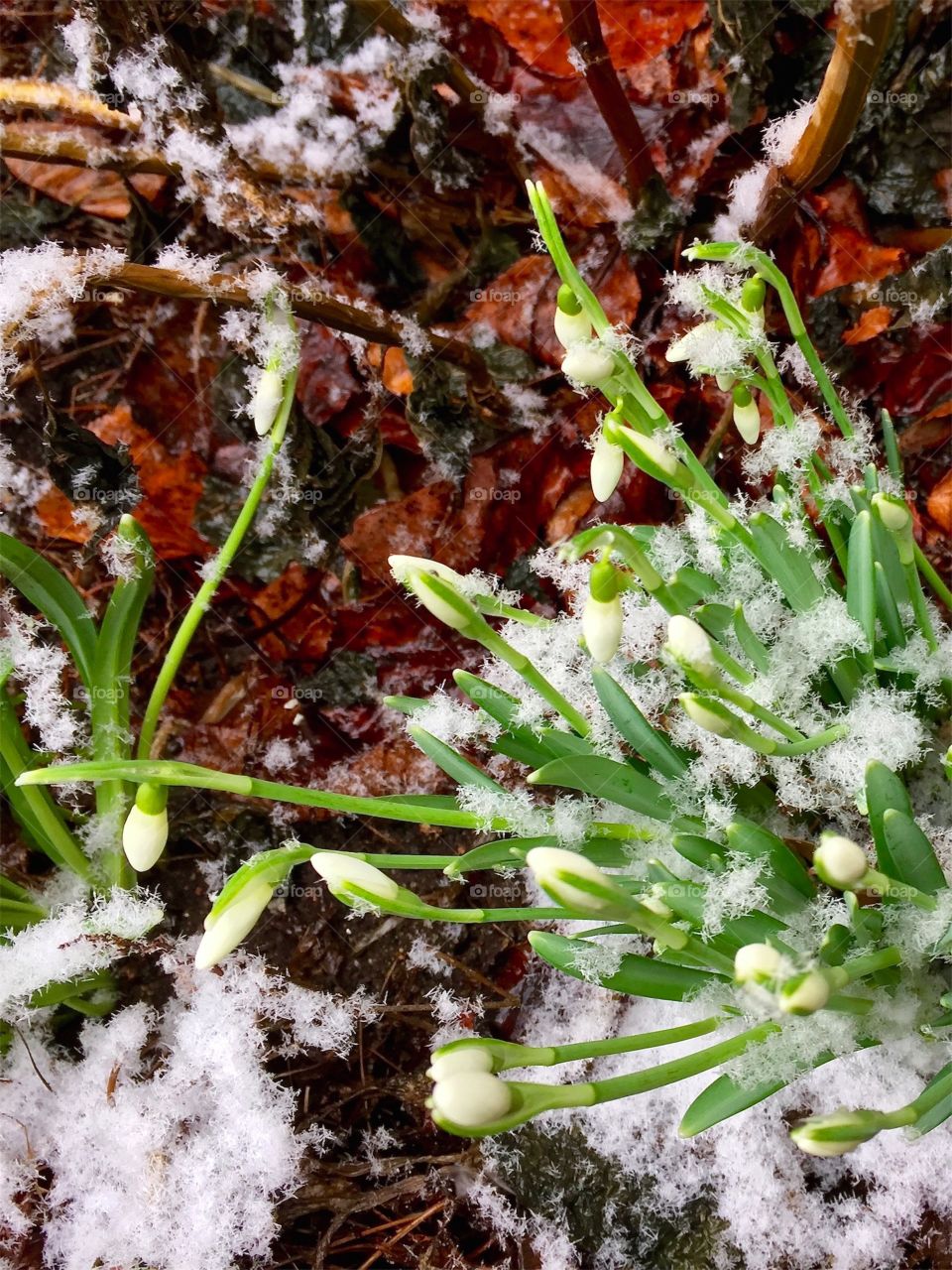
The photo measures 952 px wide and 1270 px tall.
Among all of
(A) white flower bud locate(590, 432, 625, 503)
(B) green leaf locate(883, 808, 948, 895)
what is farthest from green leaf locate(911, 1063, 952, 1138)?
(A) white flower bud locate(590, 432, 625, 503)

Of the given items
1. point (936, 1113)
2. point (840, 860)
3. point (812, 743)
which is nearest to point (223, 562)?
point (812, 743)

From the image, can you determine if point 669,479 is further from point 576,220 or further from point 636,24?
point 636,24

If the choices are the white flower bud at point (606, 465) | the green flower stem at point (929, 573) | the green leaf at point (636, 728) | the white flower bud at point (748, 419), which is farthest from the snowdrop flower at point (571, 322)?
the green flower stem at point (929, 573)

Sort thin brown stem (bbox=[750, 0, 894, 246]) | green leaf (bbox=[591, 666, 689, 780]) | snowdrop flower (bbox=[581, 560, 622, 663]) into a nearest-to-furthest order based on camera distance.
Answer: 1. snowdrop flower (bbox=[581, 560, 622, 663])
2. green leaf (bbox=[591, 666, 689, 780])
3. thin brown stem (bbox=[750, 0, 894, 246])

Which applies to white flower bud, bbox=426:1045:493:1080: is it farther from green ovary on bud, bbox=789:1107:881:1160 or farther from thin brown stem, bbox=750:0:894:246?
thin brown stem, bbox=750:0:894:246

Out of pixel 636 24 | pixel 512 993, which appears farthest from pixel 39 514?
pixel 636 24
